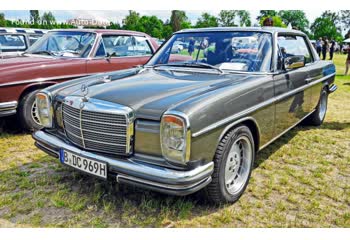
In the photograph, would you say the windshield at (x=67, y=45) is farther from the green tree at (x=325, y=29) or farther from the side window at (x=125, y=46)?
the green tree at (x=325, y=29)

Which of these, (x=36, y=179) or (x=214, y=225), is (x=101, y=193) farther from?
(x=214, y=225)

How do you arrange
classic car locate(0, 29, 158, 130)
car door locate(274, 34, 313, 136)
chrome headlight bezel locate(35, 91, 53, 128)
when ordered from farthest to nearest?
classic car locate(0, 29, 158, 130), car door locate(274, 34, 313, 136), chrome headlight bezel locate(35, 91, 53, 128)

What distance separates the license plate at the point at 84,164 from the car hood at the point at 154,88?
53 centimetres

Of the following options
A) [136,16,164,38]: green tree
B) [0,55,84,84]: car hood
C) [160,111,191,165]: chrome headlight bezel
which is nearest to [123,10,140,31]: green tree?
[136,16,164,38]: green tree

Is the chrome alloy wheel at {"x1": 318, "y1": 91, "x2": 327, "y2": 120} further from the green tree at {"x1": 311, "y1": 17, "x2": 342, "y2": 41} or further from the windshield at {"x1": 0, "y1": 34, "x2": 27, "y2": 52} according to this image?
the green tree at {"x1": 311, "y1": 17, "x2": 342, "y2": 41}

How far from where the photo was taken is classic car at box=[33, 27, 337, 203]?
2.42m

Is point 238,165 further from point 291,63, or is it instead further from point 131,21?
point 131,21

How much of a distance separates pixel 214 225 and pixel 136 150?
896 millimetres

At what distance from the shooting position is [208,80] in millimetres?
3135

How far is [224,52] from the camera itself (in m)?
3.65

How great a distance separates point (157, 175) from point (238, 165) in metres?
1.05

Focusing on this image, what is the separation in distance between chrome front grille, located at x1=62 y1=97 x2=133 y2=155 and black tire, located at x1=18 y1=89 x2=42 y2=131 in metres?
2.19

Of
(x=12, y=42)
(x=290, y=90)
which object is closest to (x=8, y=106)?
(x=290, y=90)

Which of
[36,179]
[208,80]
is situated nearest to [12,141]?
[36,179]
